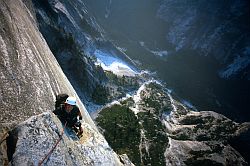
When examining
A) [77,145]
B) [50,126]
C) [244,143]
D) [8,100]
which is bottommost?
[244,143]

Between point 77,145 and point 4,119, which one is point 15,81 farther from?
point 77,145

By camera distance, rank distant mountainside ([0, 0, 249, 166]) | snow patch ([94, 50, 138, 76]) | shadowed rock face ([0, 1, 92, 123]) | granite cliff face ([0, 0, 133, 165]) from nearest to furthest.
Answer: granite cliff face ([0, 0, 133, 165]), distant mountainside ([0, 0, 249, 166]), shadowed rock face ([0, 1, 92, 123]), snow patch ([94, 50, 138, 76])

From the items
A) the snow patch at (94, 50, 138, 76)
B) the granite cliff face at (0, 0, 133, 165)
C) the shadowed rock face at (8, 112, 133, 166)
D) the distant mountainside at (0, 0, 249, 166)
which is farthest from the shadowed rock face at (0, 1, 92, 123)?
the snow patch at (94, 50, 138, 76)

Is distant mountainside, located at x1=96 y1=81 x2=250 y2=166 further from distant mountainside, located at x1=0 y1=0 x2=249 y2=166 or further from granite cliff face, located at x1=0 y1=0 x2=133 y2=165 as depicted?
granite cliff face, located at x1=0 y1=0 x2=133 y2=165

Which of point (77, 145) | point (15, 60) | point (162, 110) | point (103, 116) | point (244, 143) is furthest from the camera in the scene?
point (162, 110)

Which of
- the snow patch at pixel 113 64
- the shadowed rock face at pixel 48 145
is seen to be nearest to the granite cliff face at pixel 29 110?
the shadowed rock face at pixel 48 145

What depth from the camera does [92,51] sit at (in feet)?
554

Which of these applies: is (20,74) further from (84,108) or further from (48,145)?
(84,108)

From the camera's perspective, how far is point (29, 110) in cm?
2452

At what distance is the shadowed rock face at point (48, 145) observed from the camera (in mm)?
16641

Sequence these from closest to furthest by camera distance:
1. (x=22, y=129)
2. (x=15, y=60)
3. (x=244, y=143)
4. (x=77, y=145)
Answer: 1. (x=22, y=129)
2. (x=77, y=145)
3. (x=15, y=60)
4. (x=244, y=143)

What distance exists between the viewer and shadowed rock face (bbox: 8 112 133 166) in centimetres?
1664

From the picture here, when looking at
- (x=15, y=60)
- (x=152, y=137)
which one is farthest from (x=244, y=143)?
(x=15, y=60)

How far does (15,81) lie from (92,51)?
476 feet
